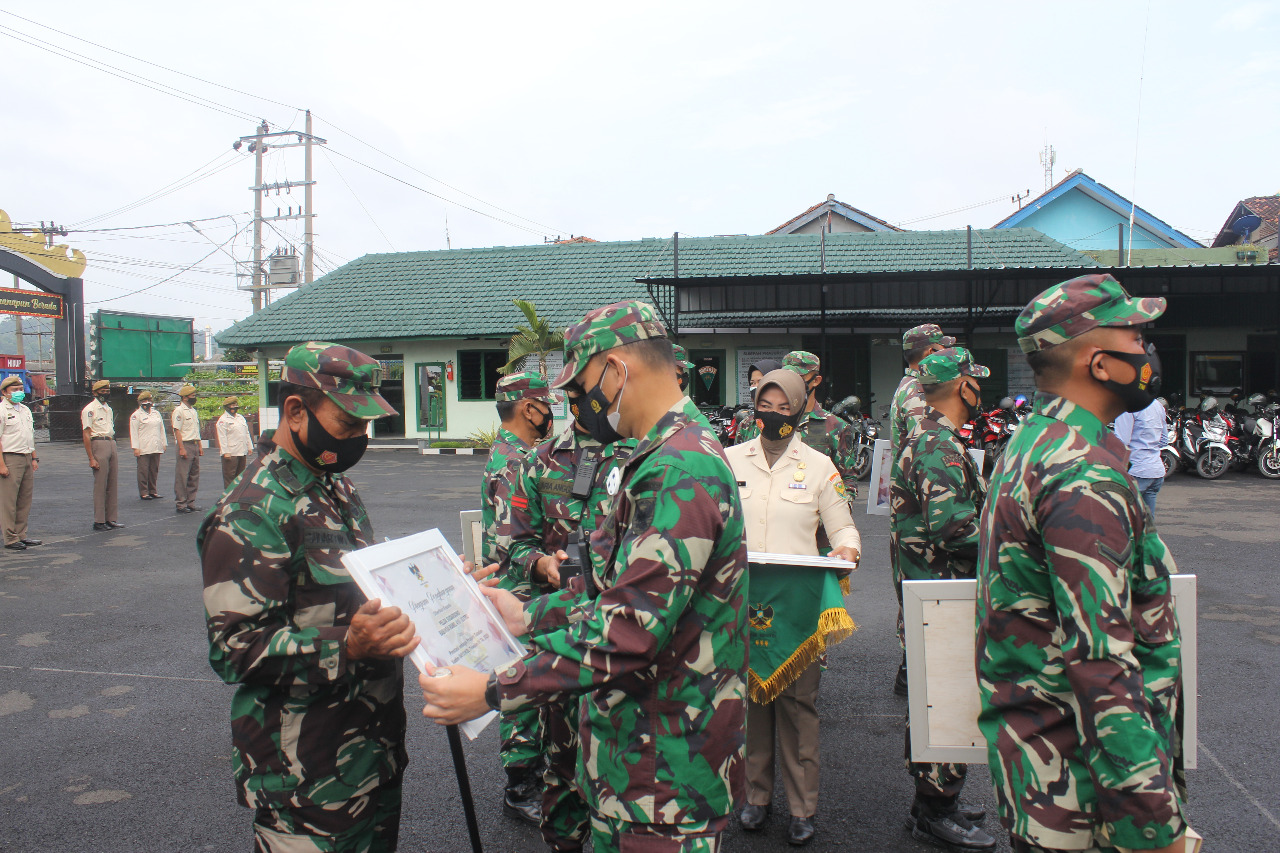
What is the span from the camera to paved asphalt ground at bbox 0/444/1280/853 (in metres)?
3.36

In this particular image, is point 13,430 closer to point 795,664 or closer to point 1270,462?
point 795,664

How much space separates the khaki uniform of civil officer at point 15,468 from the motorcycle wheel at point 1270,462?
17954mm

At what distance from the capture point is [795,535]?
11.6 feet

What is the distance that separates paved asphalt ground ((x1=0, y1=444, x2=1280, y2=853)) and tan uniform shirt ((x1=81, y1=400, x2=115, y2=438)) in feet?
8.42

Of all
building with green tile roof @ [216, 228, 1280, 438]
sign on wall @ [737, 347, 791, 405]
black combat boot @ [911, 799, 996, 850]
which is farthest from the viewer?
sign on wall @ [737, 347, 791, 405]

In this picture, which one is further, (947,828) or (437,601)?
(947,828)

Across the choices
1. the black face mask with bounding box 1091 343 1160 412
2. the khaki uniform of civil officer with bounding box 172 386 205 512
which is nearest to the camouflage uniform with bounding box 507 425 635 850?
the black face mask with bounding box 1091 343 1160 412

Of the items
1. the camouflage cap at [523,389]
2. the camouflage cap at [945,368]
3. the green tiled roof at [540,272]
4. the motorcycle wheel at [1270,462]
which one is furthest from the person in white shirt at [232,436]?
the motorcycle wheel at [1270,462]

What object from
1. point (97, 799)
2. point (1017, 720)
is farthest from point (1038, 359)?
point (97, 799)

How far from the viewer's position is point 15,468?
912cm

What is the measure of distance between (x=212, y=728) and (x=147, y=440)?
987 cm

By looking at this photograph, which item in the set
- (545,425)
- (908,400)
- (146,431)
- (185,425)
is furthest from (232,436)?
(908,400)

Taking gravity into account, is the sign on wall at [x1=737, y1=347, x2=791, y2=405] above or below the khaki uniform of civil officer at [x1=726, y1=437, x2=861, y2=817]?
above

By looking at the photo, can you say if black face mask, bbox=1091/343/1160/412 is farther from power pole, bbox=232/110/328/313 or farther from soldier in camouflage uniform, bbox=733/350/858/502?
power pole, bbox=232/110/328/313
